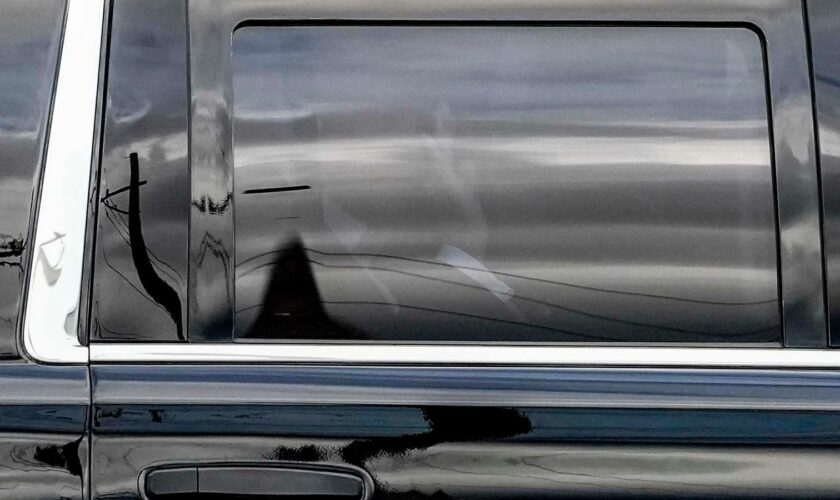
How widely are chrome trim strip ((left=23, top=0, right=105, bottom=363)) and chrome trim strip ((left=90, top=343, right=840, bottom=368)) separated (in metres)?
0.07

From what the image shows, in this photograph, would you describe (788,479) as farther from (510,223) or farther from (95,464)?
(95,464)

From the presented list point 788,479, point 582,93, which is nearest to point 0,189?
point 582,93

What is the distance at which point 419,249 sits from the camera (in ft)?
4.70

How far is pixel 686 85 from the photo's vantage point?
1484 millimetres

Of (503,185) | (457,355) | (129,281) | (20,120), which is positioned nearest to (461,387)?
(457,355)

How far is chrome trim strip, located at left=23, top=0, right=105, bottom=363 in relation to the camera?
141cm

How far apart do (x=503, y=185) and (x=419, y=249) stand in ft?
0.53

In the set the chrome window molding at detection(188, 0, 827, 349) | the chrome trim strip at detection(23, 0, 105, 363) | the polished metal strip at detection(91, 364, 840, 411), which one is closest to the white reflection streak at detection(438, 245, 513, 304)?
the polished metal strip at detection(91, 364, 840, 411)

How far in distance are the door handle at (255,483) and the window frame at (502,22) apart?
6.3 inches

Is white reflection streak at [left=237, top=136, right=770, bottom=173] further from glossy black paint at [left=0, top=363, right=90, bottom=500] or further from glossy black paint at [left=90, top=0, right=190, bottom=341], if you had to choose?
glossy black paint at [left=0, top=363, right=90, bottom=500]

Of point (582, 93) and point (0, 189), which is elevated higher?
point (582, 93)

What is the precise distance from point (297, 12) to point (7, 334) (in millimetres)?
658

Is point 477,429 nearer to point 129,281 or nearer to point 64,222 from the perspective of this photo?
point 129,281

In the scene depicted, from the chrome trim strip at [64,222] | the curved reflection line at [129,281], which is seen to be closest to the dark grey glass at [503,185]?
the curved reflection line at [129,281]
